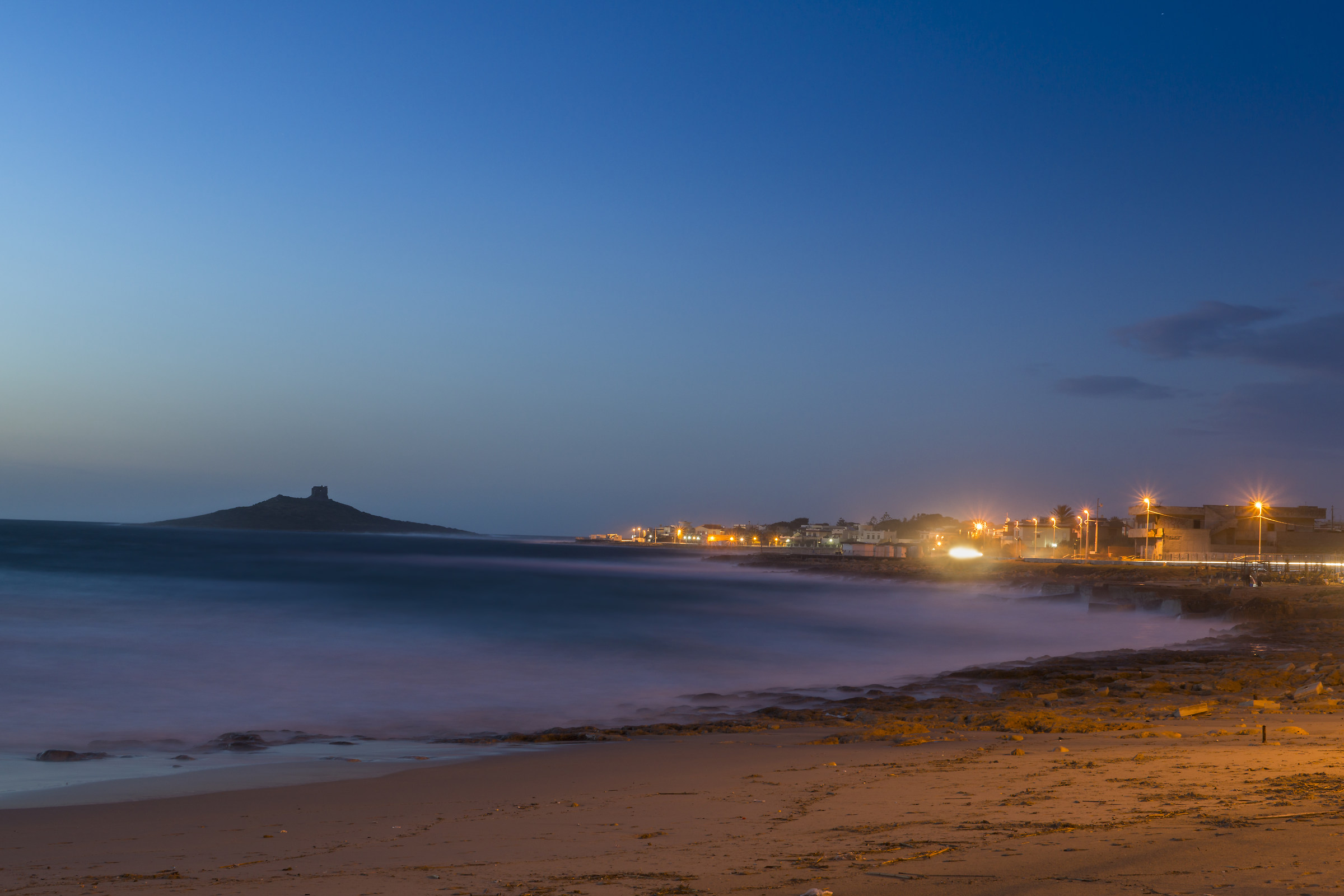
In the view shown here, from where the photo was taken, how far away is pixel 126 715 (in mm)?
15039

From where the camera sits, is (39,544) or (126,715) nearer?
(126,715)

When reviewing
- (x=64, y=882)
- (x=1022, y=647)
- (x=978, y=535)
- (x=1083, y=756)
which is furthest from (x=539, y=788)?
(x=978, y=535)

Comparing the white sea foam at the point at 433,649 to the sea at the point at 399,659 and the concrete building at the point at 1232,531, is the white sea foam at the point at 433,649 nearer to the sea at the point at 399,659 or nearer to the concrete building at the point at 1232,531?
the sea at the point at 399,659

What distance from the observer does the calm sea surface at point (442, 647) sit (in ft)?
52.3

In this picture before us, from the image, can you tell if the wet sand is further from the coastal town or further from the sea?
the coastal town

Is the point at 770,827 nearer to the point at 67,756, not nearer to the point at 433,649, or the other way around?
the point at 67,756

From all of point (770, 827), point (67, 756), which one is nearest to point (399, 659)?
point (67, 756)

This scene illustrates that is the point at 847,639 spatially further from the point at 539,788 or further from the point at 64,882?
the point at 64,882

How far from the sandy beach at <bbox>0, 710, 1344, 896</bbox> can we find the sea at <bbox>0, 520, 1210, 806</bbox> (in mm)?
2063

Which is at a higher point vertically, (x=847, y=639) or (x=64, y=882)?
(x=64, y=882)

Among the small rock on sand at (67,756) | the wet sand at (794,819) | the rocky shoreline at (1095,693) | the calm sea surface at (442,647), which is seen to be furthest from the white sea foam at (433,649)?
the wet sand at (794,819)

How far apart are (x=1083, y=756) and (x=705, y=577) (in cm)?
7303

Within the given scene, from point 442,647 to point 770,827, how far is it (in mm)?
22233

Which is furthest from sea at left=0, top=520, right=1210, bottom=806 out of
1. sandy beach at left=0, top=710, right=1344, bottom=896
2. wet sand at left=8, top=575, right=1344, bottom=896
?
wet sand at left=8, top=575, right=1344, bottom=896
